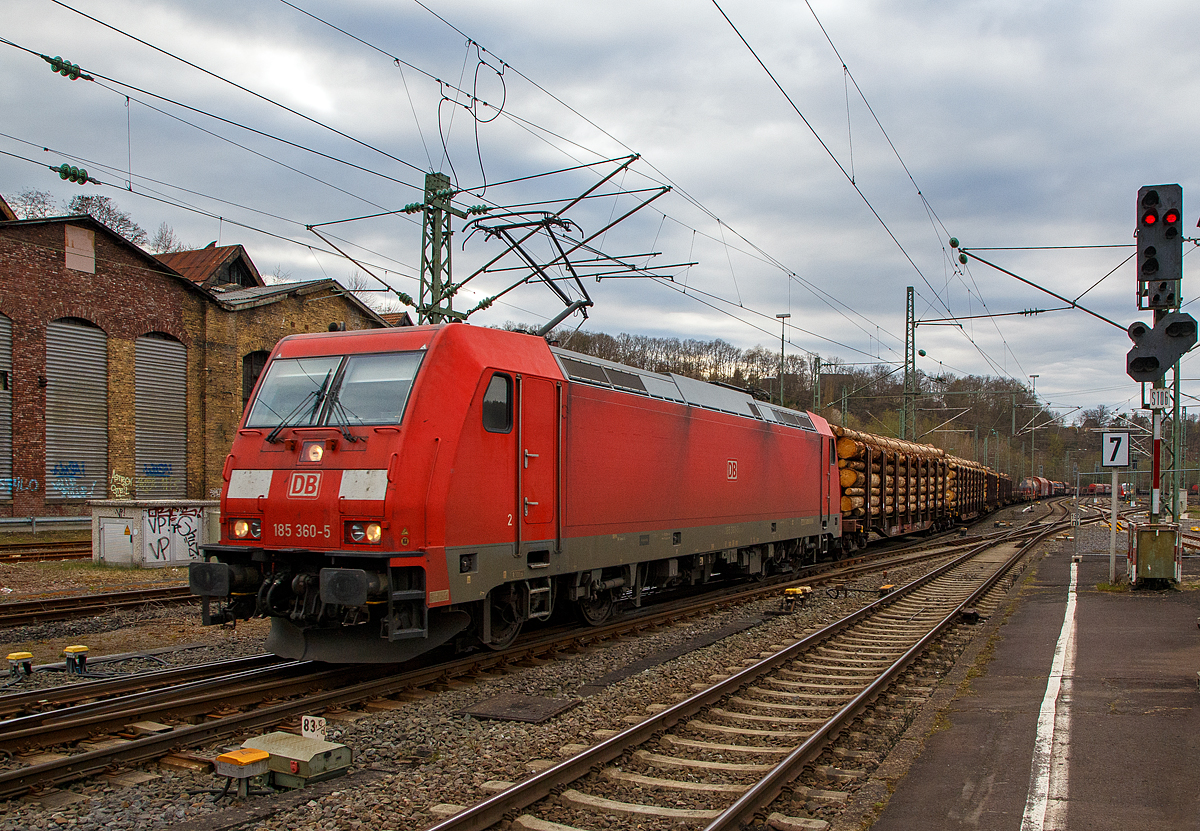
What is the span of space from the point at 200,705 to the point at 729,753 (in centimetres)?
422

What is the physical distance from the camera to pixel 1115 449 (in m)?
15.6

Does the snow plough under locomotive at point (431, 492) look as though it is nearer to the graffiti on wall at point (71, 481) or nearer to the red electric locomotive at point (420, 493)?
the red electric locomotive at point (420, 493)

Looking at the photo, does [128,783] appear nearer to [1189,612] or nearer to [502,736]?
[502,736]

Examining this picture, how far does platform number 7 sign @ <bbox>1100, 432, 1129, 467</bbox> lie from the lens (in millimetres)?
15359

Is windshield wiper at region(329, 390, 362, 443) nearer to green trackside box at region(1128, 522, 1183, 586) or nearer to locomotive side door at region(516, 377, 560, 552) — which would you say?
locomotive side door at region(516, 377, 560, 552)

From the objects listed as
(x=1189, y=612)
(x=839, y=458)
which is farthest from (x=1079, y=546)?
(x=1189, y=612)

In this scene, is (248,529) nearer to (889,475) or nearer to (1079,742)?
(1079,742)

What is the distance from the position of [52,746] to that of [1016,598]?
551 inches

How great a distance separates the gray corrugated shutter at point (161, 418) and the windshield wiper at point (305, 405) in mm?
19654

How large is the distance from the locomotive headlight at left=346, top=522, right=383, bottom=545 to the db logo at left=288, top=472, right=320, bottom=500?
1.75 feet

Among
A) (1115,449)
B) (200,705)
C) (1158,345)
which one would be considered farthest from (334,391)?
(1115,449)

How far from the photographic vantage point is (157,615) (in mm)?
12000

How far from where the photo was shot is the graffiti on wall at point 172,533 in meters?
17.7

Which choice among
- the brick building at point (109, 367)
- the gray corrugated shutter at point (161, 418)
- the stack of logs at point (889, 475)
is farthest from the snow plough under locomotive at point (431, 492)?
the gray corrugated shutter at point (161, 418)
